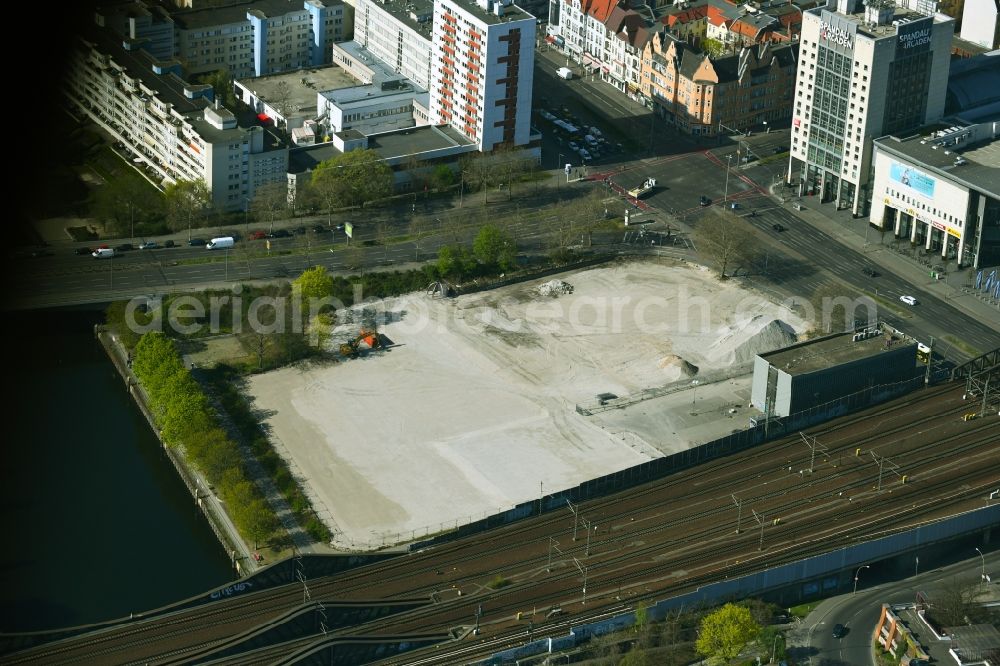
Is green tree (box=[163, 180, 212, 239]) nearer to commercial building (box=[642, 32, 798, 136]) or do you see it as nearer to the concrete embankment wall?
the concrete embankment wall

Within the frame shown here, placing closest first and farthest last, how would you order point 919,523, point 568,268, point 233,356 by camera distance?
point 919,523 < point 233,356 < point 568,268

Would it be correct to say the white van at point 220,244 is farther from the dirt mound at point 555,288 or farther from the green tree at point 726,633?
the green tree at point 726,633

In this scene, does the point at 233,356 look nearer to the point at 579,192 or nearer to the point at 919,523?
Result: the point at 579,192

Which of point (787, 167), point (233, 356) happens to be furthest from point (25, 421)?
point (787, 167)

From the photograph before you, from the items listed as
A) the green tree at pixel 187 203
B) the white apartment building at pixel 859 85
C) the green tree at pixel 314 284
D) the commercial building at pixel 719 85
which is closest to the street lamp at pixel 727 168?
the commercial building at pixel 719 85

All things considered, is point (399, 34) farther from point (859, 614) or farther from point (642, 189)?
point (859, 614)

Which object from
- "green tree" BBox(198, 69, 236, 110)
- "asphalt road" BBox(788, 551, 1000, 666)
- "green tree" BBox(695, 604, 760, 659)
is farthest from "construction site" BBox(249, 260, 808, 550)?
"green tree" BBox(198, 69, 236, 110)
